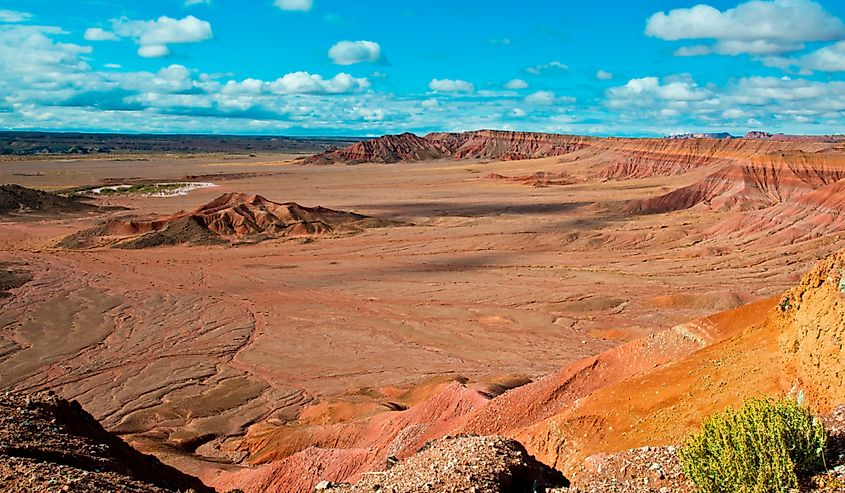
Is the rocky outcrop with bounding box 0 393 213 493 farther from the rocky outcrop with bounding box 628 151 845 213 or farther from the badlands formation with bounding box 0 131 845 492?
the rocky outcrop with bounding box 628 151 845 213

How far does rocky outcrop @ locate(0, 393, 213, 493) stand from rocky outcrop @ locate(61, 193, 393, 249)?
41993 mm

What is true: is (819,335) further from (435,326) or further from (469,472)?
(435,326)

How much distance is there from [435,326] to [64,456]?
2261cm

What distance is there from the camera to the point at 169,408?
22875 mm

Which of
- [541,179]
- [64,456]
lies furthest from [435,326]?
[541,179]

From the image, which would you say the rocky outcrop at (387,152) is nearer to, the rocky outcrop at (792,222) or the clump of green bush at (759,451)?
the rocky outcrop at (792,222)

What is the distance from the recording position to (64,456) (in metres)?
10.4

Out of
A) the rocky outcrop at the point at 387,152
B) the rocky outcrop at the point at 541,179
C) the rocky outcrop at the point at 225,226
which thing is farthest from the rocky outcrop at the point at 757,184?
the rocky outcrop at the point at 387,152

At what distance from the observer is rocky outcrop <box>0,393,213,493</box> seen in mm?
8992

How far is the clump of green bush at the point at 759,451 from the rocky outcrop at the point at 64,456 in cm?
706

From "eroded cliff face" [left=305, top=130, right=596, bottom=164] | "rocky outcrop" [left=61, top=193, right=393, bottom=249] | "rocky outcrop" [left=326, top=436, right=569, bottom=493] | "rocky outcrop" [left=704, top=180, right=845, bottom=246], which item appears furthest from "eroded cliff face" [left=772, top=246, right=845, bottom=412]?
"eroded cliff face" [left=305, top=130, right=596, bottom=164]

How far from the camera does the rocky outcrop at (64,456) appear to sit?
8992 millimetres

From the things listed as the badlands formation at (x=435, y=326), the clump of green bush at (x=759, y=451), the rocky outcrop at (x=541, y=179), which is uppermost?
the rocky outcrop at (x=541, y=179)

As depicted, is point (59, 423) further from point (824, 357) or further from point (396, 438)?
point (824, 357)
